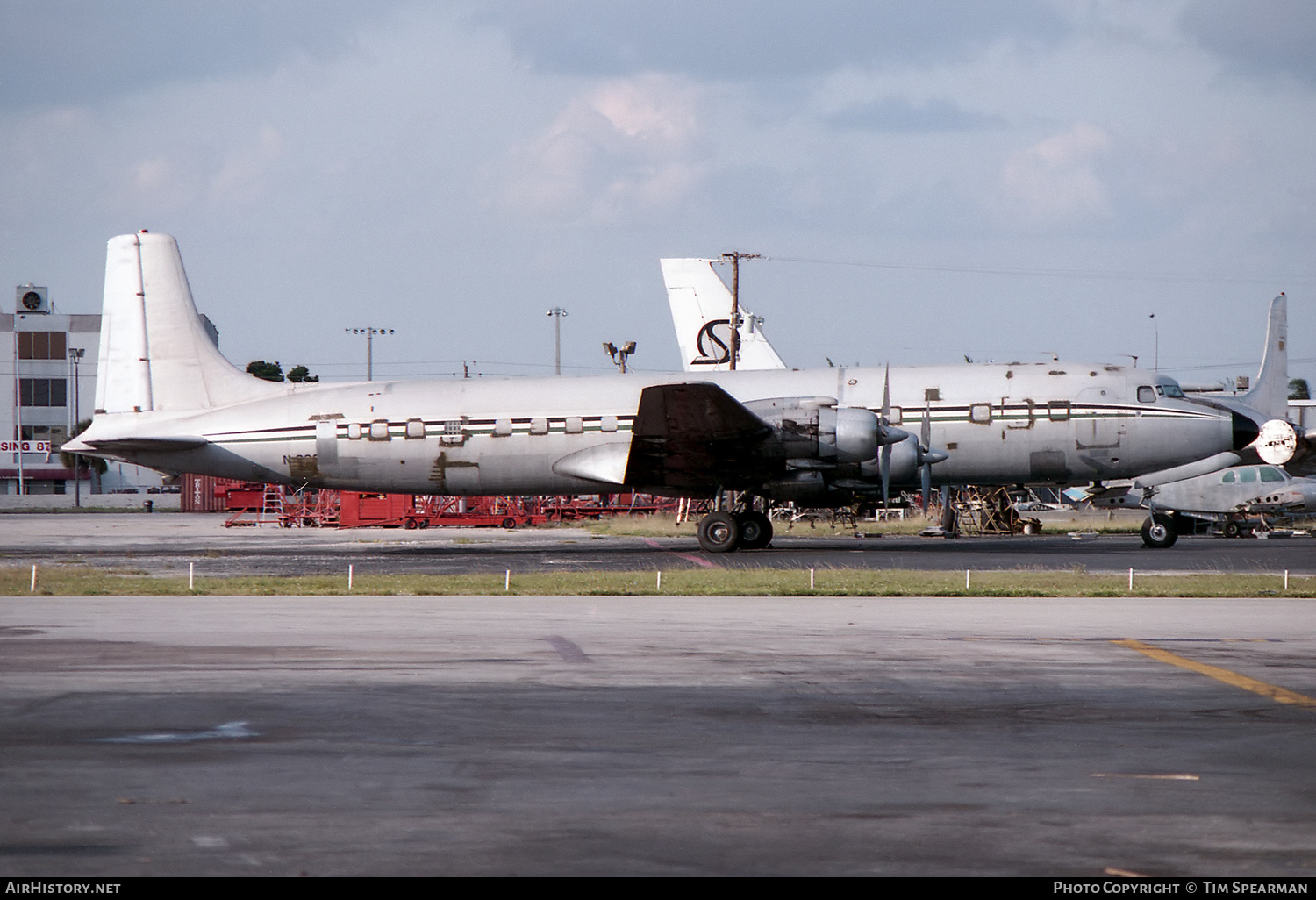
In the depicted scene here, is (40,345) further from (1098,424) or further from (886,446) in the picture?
(1098,424)

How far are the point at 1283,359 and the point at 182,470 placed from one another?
34936 mm

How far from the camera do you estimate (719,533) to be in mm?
31703

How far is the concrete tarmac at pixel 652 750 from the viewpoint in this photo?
622cm

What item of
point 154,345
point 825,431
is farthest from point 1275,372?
point 154,345

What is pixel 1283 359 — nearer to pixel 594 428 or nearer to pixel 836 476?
pixel 836 476

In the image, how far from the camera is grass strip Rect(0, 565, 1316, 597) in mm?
21531

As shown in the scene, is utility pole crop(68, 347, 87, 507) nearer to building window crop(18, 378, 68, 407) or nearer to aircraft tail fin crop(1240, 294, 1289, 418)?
building window crop(18, 378, 68, 407)

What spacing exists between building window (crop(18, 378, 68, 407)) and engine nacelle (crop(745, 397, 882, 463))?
104 meters

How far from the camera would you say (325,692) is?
11.0 metres

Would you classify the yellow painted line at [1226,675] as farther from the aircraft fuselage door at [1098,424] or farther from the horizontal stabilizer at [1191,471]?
the horizontal stabilizer at [1191,471]

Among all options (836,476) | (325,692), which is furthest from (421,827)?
Result: (836,476)

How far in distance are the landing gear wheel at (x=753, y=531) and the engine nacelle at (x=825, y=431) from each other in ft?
9.15

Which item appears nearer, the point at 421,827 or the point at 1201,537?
the point at 421,827

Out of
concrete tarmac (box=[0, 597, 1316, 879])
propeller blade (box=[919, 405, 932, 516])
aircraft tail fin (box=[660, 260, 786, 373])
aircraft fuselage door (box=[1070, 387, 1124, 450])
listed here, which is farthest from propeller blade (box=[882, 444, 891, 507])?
aircraft tail fin (box=[660, 260, 786, 373])
